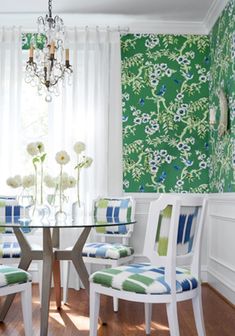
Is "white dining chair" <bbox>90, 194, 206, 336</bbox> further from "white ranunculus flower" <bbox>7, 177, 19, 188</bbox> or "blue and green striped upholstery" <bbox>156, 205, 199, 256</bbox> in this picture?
"white ranunculus flower" <bbox>7, 177, 19, 188</bbox>

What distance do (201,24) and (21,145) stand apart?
2.20m

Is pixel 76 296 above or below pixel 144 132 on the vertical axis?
below

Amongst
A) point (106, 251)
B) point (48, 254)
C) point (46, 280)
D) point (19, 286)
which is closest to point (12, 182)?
point (48, 254)

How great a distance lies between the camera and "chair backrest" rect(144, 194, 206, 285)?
86.1 inches

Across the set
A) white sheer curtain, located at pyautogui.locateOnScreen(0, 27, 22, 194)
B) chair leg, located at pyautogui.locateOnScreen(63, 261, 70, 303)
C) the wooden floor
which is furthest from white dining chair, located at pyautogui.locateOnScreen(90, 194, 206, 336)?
white sheer curtain, located at pyautogui.locateOnScreen(0, 27, 22, 194)

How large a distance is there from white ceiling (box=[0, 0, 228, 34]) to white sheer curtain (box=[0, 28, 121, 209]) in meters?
0.13

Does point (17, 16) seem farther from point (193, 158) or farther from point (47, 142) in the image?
point (193, 158)

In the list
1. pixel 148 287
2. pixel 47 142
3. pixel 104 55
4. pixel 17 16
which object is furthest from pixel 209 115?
pixel 148 287

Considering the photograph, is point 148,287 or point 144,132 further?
point 144,132

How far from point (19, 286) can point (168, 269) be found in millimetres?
818

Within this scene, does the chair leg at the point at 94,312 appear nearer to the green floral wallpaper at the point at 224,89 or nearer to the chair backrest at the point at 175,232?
the chair backrest at the point at 175,232

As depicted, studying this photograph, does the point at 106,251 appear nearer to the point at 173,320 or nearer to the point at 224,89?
the point at 173,320

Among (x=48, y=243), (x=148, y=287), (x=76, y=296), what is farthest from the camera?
(x=76, y=296)

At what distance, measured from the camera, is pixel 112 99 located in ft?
14.9
